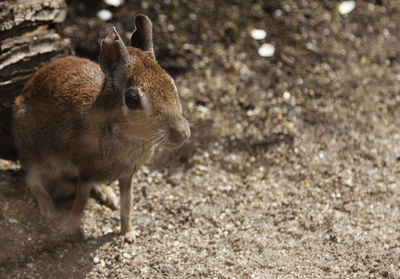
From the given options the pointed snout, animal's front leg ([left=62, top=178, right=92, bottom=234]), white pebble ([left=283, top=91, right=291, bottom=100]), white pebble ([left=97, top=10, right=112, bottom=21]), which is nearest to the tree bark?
animal's front leg ([left=62, top=178, right=92, bottom=234])

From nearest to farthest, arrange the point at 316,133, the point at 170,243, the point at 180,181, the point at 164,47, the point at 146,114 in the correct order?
the point at 146,114
the point at 170,243
the point at 180,181
the point at 316,133
the point at 164,47

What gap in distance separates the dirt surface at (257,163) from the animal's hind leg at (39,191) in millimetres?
95

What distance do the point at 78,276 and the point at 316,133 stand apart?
2824mm

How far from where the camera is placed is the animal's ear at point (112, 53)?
3197 millimetres

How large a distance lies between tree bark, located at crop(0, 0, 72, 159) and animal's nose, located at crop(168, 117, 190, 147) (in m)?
1.76

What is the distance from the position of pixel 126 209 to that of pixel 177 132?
42.9 inches

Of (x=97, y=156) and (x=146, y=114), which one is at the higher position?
(x=146, y=114)

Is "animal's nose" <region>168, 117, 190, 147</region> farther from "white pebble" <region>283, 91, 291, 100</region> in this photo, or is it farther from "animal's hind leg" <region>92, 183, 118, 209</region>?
"white pebble" <region>283, 91, 291, 100</region>

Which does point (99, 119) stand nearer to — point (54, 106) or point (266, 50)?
point (54, 106)

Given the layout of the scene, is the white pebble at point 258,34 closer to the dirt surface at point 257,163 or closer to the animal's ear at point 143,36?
the dirt surface at point 257,163

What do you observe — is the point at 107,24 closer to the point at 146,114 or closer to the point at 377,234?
the point at 146,114

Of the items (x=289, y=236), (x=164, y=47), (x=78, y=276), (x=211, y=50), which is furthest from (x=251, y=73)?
(x=78, y=276)

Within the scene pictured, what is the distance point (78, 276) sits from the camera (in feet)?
12.0

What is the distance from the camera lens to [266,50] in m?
6.01
